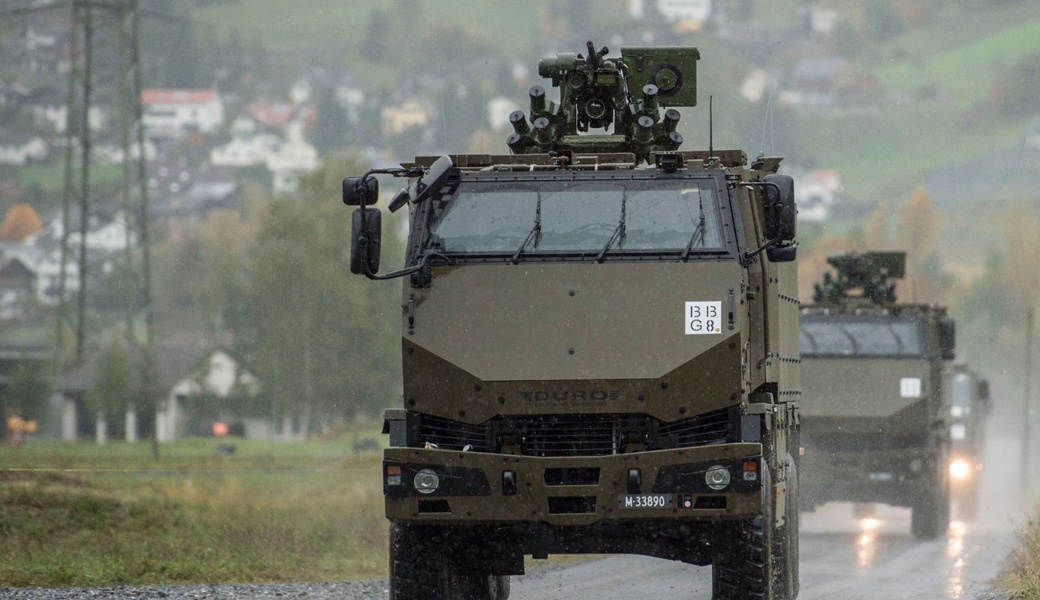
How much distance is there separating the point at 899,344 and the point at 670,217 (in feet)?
43.1

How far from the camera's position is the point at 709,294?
11625 mm

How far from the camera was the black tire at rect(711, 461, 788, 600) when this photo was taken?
11555 mm

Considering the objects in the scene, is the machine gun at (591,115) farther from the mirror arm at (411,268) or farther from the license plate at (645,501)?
the license plate at (645,501)

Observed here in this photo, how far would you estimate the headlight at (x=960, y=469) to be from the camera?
32344 mm

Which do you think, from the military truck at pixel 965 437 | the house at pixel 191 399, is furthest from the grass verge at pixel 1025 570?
the house at pixel 191 399

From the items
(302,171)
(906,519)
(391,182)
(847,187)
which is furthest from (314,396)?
(391,182)

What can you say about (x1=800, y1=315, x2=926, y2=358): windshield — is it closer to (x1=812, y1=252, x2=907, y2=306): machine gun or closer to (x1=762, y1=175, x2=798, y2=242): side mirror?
(x1=812, y1=252, x2=907, y2=306): machine gun

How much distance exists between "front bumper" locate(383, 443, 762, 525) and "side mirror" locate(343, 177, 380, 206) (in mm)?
1689

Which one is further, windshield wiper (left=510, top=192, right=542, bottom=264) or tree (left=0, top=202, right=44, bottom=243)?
tree (left=0, top=202, right=44, bottom=243)

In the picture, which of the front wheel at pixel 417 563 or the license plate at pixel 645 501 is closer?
the license plate at pixel 645 501

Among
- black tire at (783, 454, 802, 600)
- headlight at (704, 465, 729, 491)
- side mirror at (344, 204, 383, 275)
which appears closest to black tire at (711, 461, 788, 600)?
headlight at (704, 465, 729, 491)

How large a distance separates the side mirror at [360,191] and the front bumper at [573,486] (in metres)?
1.69

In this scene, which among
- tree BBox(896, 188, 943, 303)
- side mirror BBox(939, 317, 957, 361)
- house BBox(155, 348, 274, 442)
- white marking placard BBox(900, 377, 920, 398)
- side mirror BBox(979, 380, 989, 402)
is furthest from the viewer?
tree BBox(896, 188, 943, 303)

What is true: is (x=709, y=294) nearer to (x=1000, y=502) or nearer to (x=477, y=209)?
(x=477, y=209)
